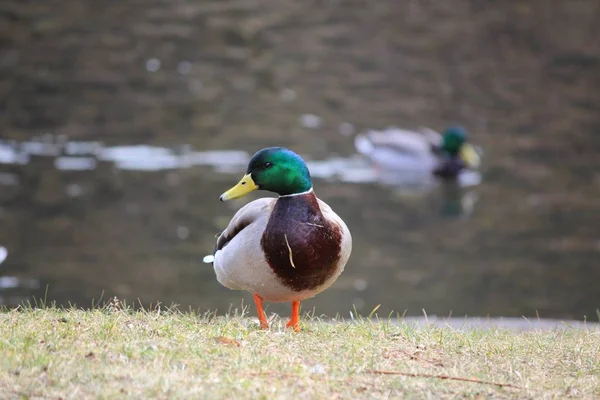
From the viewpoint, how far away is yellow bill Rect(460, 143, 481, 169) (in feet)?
54.2

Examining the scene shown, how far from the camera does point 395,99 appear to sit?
19.0 metres

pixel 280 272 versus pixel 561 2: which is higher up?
pixel 280 272

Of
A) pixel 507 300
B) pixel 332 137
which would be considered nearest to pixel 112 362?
pixel 507 300

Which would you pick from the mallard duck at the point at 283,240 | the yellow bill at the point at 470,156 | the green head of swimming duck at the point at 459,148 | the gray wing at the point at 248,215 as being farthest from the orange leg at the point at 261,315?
the yellow bill at the point at 470,156

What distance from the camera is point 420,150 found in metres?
17.4

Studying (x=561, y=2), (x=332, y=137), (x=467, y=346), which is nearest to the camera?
(x=467, y=346)

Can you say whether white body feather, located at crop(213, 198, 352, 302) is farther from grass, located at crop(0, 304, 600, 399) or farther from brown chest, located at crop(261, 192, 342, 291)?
grass, located at crop(0, 304, 600, 399)

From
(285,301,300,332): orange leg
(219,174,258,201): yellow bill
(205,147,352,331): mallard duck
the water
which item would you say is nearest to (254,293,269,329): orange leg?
(205,147,352,331): mallard duck

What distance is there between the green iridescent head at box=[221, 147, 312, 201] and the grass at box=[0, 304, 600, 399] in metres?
0.71

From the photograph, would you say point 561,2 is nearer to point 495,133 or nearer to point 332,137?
point 495,133

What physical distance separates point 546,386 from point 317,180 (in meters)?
9.74

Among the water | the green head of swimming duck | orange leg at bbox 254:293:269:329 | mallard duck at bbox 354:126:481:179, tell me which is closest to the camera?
orange leg at bbox 254:293:269:329

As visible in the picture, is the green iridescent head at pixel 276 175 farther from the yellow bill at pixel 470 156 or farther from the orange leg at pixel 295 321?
the yellow bill at pixel 470 156

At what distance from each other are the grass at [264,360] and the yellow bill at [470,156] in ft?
35.6
